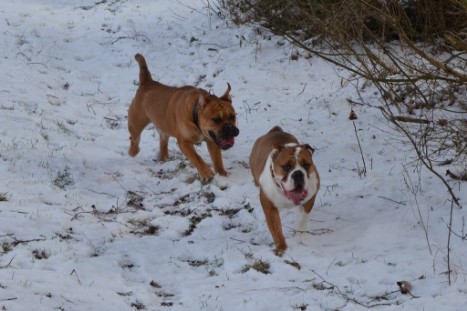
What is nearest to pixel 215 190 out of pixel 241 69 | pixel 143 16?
pixel 241 69

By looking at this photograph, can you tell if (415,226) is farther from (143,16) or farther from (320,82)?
(143,16)

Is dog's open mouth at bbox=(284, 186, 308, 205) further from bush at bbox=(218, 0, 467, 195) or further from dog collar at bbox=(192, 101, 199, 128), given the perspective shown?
dog collar at bbox=(192, 101, 199, 128)

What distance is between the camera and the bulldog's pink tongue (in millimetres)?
5340

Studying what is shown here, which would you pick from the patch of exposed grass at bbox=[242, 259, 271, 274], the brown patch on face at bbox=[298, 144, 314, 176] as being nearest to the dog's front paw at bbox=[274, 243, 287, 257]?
the patch of exposed grass at bbox=[242, 259, 271, 274]

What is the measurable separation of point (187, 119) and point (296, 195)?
7.80 ft

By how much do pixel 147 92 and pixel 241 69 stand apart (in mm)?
2976

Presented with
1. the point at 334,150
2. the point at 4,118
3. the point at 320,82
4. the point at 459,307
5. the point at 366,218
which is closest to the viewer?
the point at 459,307

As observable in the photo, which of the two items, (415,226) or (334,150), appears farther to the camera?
(334,150)

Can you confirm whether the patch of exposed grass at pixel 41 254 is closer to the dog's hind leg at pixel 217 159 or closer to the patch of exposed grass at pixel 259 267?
the patch of exposed grass at pixel 259 267

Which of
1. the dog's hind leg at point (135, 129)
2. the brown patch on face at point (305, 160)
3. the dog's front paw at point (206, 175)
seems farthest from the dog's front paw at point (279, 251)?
the dog's hind leg at point (135, 129)

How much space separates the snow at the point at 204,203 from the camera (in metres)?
4.62

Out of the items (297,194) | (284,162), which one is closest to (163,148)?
(284,162)

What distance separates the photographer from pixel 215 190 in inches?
270

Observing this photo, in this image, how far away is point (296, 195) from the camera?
537cm
